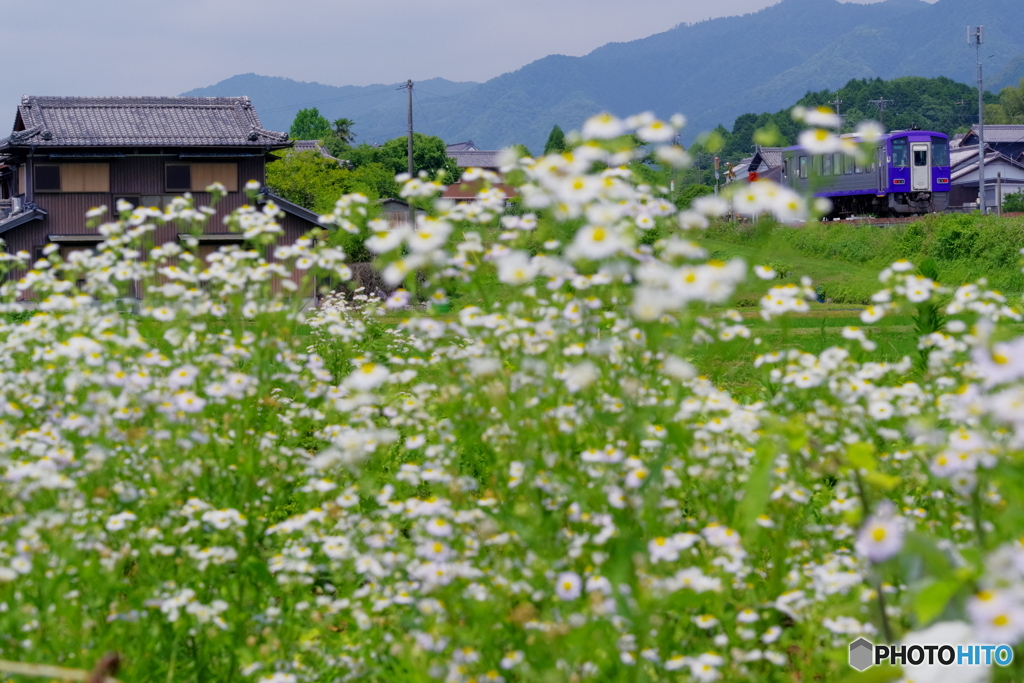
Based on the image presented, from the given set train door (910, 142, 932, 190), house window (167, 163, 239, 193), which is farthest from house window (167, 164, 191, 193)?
train door (910, 142, 932, 190)

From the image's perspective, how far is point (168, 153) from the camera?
23828 millimetres

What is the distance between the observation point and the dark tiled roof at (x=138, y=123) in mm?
23484

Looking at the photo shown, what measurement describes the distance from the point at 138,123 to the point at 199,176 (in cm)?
212

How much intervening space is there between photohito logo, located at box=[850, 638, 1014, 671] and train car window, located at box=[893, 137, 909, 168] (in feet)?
98.2

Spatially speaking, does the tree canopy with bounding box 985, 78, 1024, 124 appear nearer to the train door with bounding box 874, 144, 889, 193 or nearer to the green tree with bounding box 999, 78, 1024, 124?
the green tree with bounding box 999, 78, 1024, 124

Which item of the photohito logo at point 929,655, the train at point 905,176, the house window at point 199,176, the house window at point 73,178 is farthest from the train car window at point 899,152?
the photohito logo at point 929,655

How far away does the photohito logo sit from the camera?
1.76 m

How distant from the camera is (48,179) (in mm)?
23250

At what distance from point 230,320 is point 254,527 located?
784 mm

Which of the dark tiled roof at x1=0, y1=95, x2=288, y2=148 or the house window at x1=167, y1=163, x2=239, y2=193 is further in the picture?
the house window at x1=167, y1=163, x2=239, y2=193

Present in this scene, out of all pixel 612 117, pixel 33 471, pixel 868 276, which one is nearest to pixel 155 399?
pixel 33 471

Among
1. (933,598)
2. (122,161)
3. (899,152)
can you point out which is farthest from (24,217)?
(933,598)

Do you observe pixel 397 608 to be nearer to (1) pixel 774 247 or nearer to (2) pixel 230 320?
(2) pixel 230 320

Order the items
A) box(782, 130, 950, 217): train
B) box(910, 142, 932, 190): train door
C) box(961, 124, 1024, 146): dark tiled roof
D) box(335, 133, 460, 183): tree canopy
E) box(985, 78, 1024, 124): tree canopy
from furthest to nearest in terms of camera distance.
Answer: box(985, 78, 1024, 124): tree canopy < box(961, 124, 1024, 146): dark tiled roof < box(335, 133, 460, 183): tree canopy < box(910, 142, 932, 190): train door < box(782, 130, 950, 217): train
